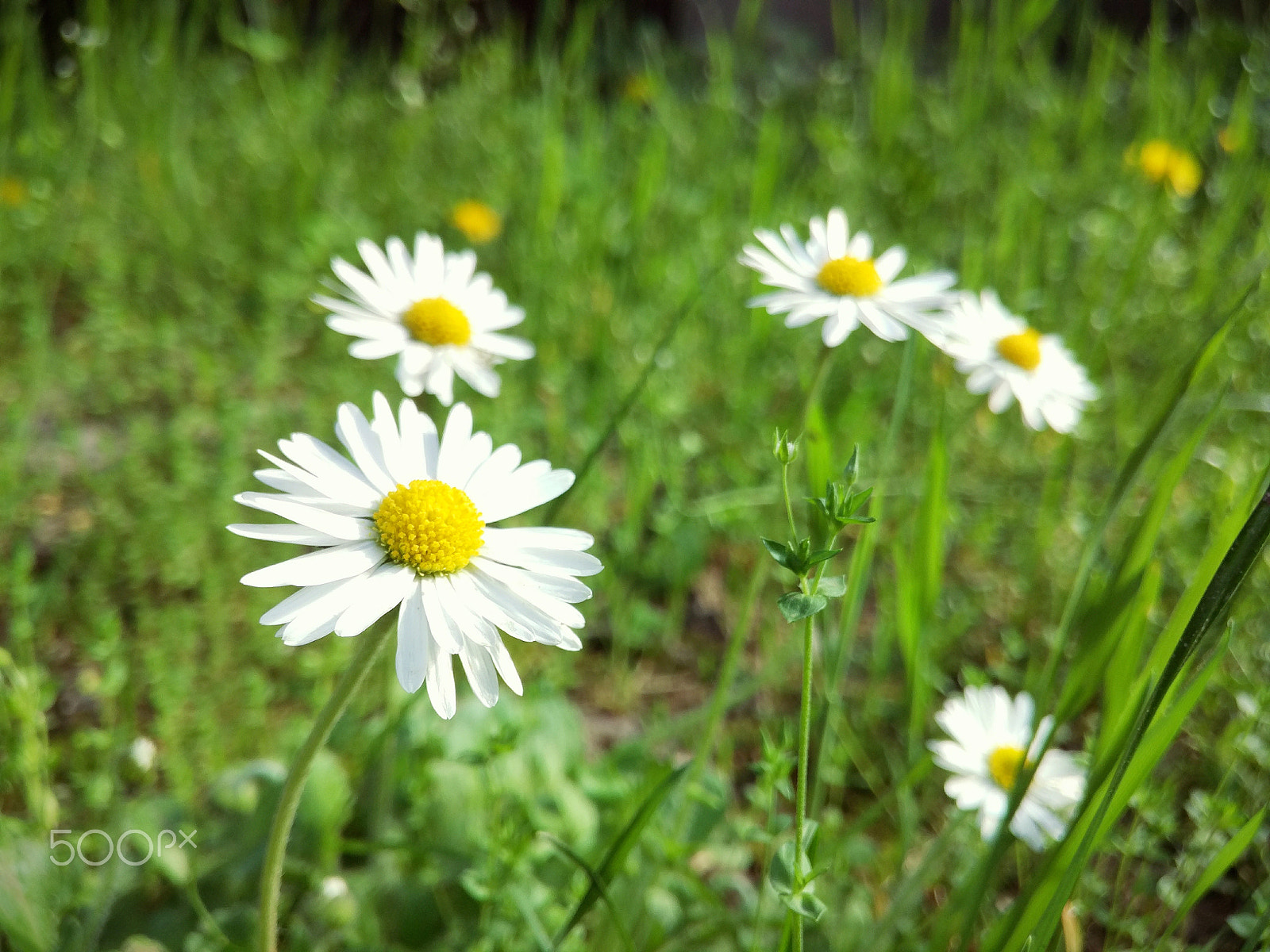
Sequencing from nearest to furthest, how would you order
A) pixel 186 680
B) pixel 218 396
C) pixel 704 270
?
pixel 186 680 → pixel 218 396 → pixel 704 270

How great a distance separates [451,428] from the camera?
91 cm

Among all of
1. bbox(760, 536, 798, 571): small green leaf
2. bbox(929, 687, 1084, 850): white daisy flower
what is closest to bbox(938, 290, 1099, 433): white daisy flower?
bbox(929, 687, 1084, 850): white daisy flower

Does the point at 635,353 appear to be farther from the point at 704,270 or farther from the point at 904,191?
the point at 904,191


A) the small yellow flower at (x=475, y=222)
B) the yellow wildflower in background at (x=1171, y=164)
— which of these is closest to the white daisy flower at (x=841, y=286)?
the small yellow flower at (x=475, y=222)

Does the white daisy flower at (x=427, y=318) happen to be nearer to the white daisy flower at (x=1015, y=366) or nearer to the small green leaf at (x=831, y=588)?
the small green leaf at (x=831, y=588)

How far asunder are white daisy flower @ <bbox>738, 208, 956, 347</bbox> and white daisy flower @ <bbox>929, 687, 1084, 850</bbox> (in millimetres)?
478

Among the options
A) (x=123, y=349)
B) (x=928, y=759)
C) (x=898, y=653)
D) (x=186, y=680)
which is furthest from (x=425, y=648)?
(x=123, y=349)

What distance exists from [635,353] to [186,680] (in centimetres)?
115

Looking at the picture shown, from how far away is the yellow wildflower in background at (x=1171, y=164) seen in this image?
268cm

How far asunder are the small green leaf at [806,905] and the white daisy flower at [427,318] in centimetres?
59

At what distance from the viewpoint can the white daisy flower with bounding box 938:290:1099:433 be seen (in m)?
1.36

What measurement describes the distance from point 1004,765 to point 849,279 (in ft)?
2.02

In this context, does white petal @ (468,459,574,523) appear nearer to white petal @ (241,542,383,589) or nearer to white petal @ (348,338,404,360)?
white petal @ (241,542,383,589)

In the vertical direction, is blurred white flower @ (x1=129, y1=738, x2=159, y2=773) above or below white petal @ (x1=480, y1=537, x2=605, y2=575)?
below
